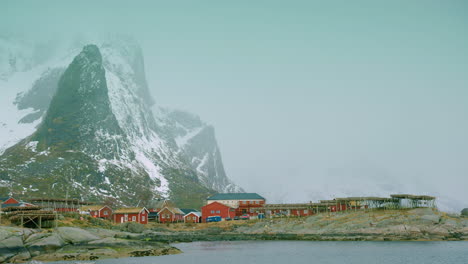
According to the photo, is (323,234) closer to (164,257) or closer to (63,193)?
(164,257)

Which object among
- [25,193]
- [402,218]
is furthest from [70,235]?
[25,193]

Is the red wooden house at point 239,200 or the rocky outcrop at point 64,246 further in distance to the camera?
the red wooden house at point 239,200

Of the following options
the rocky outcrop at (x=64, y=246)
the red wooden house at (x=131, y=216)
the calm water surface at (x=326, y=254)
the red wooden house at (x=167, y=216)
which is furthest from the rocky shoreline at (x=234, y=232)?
the red wooden house at (x=167, y=216)

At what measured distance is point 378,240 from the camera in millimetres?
82500

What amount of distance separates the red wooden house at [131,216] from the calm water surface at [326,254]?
58.1 metres

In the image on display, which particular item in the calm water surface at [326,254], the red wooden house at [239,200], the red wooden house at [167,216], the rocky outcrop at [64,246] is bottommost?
the calm water surface at [326,254]

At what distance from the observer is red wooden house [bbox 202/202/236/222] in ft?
464

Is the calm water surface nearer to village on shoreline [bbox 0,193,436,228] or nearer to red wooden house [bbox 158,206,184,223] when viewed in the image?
village on shoreline [bbox 0,193,436,228]

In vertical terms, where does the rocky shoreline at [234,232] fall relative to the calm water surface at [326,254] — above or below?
above

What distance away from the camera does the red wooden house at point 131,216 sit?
13575 cm

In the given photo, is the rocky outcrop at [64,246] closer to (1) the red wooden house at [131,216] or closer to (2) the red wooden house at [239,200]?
(1) the red wooden house at [131,216]

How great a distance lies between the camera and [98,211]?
453 feet

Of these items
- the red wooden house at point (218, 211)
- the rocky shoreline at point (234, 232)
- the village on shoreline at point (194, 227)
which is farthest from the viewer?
the red wooden house at point (218, 211)

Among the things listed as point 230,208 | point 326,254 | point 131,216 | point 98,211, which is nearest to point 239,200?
point 230,208
